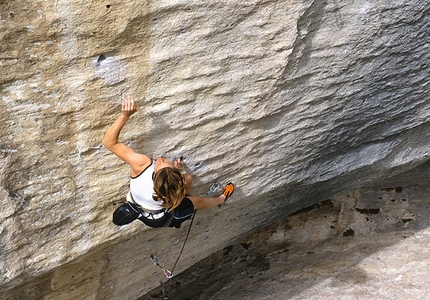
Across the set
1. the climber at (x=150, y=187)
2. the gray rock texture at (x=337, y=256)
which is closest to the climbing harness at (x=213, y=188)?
the climber at (x=150, y=187)

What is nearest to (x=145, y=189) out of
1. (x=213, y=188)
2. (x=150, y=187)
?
(x=150, y=187)

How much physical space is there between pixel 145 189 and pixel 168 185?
169 mm

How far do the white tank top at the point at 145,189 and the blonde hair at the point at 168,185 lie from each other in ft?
0.21

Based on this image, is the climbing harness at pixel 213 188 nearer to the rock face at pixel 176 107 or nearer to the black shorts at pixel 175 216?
the rock face at pixel 176 107

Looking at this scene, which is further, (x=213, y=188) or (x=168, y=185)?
(x=213, y=188)

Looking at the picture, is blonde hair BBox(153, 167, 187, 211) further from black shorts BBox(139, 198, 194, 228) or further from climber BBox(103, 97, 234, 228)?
black shorts BBox(139, 198, 194, 228)

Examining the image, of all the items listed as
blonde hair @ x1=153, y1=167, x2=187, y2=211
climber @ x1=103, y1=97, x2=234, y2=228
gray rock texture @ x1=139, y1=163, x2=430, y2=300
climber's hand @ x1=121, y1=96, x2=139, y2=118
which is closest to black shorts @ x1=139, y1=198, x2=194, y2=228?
climber @ x1=103, y1=97, x2=234, y2=228

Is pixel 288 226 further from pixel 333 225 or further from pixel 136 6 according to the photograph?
pixel 136 6

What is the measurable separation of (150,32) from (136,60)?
0.42ft

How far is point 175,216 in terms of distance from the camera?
238cm

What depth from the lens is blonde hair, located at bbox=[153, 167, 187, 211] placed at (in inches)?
83.0

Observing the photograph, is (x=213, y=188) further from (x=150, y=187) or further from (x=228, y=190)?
(x=150, y=187)

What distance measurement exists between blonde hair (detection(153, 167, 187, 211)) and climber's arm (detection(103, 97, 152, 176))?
0.15m

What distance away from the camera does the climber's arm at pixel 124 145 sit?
2.12m
